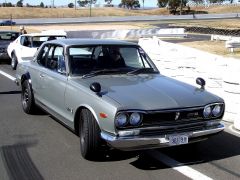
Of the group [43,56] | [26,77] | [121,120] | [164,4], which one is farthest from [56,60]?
[164,4]

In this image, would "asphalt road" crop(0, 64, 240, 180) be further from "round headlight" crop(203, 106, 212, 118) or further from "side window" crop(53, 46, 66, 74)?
"side window" crop(53, 46, 66, 74)

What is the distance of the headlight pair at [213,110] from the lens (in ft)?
18.7

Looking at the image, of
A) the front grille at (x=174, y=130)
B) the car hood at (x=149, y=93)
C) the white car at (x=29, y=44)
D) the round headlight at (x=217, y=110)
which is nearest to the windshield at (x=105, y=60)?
the car hood at (x=149, y=93)

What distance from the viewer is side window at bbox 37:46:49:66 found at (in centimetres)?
795

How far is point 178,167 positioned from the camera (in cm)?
562

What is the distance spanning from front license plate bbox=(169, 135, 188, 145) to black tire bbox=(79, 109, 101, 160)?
875mm

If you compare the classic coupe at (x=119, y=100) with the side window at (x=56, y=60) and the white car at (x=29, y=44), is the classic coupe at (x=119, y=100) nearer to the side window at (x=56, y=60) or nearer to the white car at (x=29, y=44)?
the side window at (x=56, y=60)

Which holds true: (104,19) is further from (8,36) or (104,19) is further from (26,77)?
(26,77)

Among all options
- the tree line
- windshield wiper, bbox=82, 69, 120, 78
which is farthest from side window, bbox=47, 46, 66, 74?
the tree line

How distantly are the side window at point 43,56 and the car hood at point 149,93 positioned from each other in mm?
1843

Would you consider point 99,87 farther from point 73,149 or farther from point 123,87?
point 73,149

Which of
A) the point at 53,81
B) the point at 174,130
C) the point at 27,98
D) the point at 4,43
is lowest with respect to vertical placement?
the point at 27,98

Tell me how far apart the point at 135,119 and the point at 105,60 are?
1.82m

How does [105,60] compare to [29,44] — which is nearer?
[105,60]
